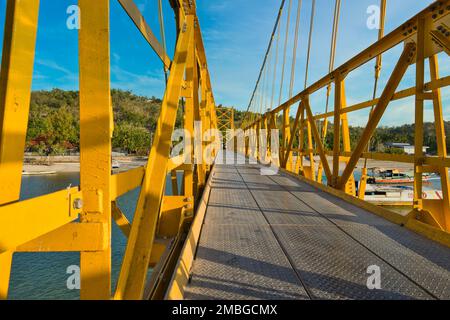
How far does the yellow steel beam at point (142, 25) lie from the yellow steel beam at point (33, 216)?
2.79 ft

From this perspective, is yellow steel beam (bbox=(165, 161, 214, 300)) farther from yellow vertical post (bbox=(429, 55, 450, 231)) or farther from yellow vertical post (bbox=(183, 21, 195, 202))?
yellow vertical post (bbox=(429, 55, 450, 231))

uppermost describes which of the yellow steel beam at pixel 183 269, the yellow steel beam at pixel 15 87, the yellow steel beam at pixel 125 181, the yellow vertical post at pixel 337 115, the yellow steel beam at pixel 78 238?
the yellow vertical post at pixel 337 115

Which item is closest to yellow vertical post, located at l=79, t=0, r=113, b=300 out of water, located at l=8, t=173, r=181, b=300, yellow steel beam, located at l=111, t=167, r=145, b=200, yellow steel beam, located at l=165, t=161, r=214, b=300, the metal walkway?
yellow steel beam, located at l=111, t=167, r=145, b=200

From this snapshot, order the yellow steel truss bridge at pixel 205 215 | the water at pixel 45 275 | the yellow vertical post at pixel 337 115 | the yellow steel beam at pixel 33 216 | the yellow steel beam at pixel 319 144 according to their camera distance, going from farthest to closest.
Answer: the water at pixel 45 275, the yellow steel beam at pixel 319 144, the yellow vertical post at pixel 337 115, the yellow steel truss bridge at pixel 205 215, the yellow steel beam at pixel 33 216

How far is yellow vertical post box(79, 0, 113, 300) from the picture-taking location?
2.93ft

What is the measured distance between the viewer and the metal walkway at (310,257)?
4.06ft

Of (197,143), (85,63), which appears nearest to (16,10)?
(85,63)

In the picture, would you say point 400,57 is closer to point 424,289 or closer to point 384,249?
point 384,249

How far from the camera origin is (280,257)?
1.60 metres

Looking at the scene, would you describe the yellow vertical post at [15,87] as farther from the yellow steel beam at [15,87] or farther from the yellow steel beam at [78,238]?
the yellow steel beam at [78,238]

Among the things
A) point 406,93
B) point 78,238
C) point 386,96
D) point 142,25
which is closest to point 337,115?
point 386,96

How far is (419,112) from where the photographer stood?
205cm

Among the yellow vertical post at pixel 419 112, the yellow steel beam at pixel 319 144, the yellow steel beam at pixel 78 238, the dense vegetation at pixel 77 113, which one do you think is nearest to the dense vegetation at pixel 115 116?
the dense vegetation at pixel 77 113

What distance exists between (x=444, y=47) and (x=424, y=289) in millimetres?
1598
